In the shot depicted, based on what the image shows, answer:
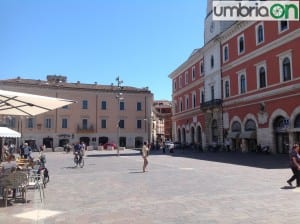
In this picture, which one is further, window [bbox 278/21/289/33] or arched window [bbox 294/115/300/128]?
window [bbox 278/21/289/33]

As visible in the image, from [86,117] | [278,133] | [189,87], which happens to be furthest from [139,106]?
[278,133]

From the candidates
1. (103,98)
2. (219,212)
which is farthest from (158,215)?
(103,98)

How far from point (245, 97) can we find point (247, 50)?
462 cm

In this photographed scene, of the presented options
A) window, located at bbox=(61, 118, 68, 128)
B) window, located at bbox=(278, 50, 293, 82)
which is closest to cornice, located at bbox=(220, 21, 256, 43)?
window, located at bbox=(278, 50, 293, 82)

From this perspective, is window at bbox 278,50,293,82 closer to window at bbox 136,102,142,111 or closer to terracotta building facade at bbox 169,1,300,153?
terracotta building facade at bbox 169,1,300,153

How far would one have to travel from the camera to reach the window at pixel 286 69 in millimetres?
30433

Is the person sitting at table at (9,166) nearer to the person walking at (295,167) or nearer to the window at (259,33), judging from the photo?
the person walking at (295,167)

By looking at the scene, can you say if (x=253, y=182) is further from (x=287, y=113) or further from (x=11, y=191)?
(x=287, y=113)

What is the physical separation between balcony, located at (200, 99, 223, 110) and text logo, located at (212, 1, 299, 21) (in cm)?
948

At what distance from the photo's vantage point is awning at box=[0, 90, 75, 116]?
9289 mm

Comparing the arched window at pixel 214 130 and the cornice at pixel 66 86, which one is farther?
the cornice at pixel 66 86

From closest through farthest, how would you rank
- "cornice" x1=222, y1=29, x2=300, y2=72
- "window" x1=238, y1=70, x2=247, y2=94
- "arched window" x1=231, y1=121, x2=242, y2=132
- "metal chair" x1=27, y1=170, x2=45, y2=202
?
"metal chair" x1=27, y1=170, x2=45, y2=202, "cornice" x1=222, y1=29, x2=300, y2=72, "window" x1=238, y1=70, x2=247, y2=94, "arched window" x1=231, y1=121, x2=242, y2=132

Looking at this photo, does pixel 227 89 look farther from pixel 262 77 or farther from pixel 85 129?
pixel 85 129

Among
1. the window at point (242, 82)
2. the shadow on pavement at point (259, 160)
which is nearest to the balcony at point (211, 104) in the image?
the window at point (242, 82)
